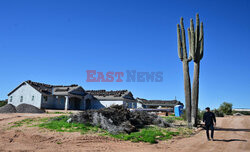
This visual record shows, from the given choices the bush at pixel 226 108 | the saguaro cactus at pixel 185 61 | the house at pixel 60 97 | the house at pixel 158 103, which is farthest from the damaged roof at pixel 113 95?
the saguaro cactus at pixel 185 61

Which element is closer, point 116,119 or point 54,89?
point 116,119

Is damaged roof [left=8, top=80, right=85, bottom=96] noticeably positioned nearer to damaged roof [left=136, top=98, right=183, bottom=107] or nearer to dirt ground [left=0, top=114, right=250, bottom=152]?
damaged roof [left=136, top=98, right=183, bottom=107]

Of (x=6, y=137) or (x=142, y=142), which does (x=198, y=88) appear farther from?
(x=6, y=137)

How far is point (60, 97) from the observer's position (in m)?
35.8

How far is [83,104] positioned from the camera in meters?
37.2

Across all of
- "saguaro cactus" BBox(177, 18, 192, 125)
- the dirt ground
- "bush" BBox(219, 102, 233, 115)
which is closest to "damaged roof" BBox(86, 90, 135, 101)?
"bush" BBox(219, 102, 233, 115)

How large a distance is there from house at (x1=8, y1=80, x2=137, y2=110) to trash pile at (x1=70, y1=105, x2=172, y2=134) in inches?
690

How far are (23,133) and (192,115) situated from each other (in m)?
10.7

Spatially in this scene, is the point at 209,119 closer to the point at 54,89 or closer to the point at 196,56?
the point at 196,56

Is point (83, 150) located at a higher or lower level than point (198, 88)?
lower

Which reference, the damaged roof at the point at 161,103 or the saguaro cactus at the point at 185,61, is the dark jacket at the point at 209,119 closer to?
the saguaro cactus at the point at 185,61

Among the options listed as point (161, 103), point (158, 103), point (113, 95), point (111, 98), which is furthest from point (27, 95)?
point (161, 103)

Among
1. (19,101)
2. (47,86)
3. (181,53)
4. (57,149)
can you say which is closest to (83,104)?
(47,86)

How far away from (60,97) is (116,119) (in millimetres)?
26338
